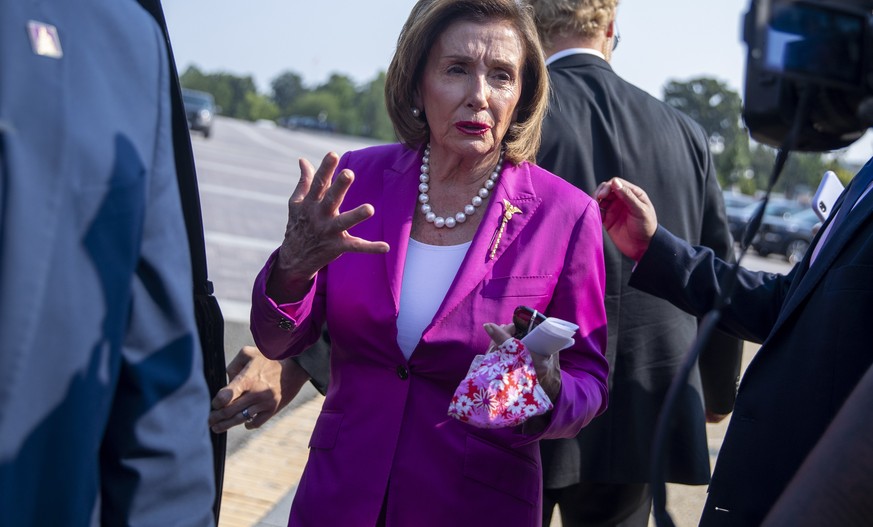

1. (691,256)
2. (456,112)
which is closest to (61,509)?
(456,112)

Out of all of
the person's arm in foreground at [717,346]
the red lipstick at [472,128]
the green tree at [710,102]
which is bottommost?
the green tree at [710,102]

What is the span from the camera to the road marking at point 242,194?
53.7 feet

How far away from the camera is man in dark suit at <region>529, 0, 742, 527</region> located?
298 cm

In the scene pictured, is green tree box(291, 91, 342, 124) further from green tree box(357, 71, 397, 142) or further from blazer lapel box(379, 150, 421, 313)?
blazer lapel box(379, 150, 421, 313)

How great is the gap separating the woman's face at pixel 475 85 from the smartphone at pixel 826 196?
979mm

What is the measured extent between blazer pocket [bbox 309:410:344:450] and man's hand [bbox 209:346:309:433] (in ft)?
0.77

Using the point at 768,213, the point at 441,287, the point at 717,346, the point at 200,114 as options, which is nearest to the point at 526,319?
the point at 441,287

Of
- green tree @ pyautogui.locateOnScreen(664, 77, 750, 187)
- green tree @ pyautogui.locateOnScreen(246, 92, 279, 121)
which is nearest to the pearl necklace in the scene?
green tree @ pyautogui.locateOnScreen(664, 77, 750, 187)

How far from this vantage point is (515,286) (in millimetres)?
2352

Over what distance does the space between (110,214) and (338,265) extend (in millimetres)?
1169

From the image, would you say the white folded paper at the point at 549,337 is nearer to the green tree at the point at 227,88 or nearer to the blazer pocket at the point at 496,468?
the blazer pocket at the point at 496,468

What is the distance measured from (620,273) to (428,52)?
3.24 feet

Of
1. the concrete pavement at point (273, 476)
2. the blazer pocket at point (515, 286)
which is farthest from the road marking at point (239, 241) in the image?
the blazer pocket at point (515, 286)

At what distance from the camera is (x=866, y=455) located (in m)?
1.01
